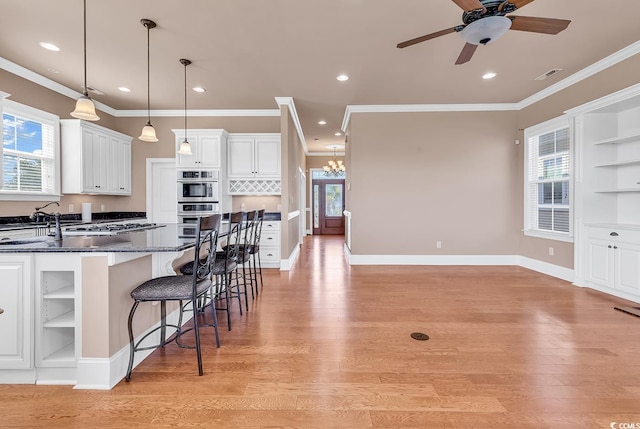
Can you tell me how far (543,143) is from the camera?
490 centimetres

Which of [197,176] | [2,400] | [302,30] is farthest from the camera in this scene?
[197,176]

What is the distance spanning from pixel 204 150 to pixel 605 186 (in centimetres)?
627

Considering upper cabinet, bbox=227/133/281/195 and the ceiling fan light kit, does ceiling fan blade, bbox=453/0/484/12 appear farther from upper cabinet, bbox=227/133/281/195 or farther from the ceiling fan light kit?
upper cabinet, bbox=227/133/281/195

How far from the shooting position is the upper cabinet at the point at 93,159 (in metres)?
4.54

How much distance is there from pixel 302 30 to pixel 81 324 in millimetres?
3251

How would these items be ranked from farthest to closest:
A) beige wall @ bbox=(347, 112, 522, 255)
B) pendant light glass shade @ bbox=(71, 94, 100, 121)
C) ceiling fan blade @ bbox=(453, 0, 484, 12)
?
beige wall @ bbox=(347, 112, 522, 255) < pendant light glass shade @ bbox=(71, 94, 100, 121) < ceiling fan blade @ bbox=(453, 0, 484, 12)

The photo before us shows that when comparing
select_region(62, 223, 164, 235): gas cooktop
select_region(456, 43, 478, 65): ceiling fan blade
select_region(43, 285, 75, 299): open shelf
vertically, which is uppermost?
select_region(456, 43, 478, 65): ceiling fan blade

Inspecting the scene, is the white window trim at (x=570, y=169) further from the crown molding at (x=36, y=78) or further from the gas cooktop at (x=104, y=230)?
the crown molding at (x=36, y=78)

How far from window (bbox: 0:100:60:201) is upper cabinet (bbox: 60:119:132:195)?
13 centimetres

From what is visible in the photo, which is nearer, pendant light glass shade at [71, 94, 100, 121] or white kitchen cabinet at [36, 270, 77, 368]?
white kitchen cabinet at [36, 270, 77, 368]

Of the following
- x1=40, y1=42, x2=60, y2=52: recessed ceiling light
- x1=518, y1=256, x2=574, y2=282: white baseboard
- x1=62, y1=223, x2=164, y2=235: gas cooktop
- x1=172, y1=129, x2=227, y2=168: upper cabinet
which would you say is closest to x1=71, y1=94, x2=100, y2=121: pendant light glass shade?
x1=62, y1=223, x2=164, y2=235: gas cooktop

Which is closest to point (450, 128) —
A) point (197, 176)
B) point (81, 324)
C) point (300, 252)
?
point (300, 252)

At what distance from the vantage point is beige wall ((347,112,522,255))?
5461mm

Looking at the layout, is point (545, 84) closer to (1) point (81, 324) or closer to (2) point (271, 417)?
(2) point (271, 417)
